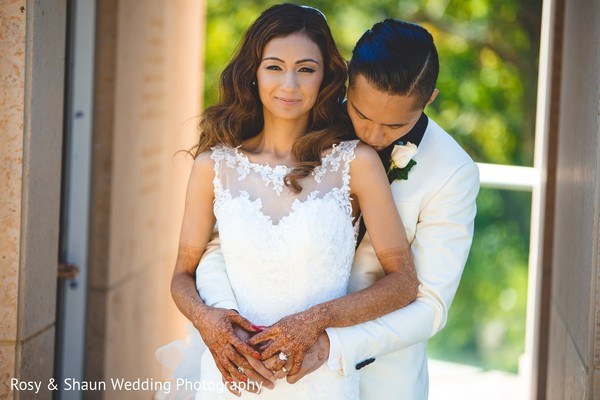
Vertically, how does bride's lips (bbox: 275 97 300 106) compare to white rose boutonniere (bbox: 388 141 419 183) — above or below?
above

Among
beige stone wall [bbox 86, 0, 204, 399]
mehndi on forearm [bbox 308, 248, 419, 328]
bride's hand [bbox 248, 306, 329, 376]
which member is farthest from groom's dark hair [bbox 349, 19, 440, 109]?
beige stone wall [bbox 86, 0, 204, 399]

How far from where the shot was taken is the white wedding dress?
2975mm

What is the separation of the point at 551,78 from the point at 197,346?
2.59 meters

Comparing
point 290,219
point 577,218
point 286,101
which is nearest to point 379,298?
point 290,219

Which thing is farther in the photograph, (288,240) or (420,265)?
(420,265)

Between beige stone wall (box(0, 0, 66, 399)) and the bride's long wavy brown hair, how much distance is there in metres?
0.66

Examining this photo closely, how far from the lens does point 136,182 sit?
5.70 meters

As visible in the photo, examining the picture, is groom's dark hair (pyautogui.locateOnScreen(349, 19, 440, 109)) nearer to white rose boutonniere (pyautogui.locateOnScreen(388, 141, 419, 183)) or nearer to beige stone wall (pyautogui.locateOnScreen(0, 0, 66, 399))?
white rose boutonniere (pyautogui.locateOnScreen(388, 141, 419, 183))

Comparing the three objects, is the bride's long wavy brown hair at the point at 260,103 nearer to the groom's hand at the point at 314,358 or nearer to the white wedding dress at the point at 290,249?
the white wedding dress at the point at 290,249

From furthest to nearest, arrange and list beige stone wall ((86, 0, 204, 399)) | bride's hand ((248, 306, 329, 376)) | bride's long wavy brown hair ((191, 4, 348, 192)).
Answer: beige stone wall ((86, 0, 204, 399)), bride's long wavy brown hair ((191, 4, 348, 192)), bride's hand ((248, 306, 329, 376))

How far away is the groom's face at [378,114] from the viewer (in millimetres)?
2992

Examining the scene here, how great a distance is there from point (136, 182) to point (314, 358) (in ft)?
10.2

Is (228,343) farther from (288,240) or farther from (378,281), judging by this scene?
(378,281)

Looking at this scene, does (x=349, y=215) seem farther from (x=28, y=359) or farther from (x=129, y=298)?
(x=129, y=298)
